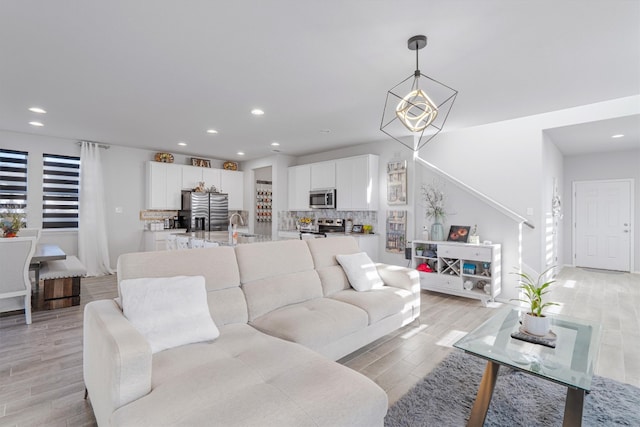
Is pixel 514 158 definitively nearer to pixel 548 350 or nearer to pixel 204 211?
pixel 548 350

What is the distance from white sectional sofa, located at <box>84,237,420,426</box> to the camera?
4.03 feet

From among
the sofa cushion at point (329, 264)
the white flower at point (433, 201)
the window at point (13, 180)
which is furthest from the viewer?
the window at point (13, 180)

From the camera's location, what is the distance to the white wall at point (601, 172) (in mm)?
6133

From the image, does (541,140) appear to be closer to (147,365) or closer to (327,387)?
(327,387)

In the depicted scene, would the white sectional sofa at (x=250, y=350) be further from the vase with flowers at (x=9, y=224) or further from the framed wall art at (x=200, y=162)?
the framed wall art at (x=200, y=162)

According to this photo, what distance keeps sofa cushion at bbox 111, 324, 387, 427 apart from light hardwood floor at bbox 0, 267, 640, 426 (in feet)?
2.60

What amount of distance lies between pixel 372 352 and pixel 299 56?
8.51ft

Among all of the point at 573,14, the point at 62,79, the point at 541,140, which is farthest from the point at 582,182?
the point at 62,79

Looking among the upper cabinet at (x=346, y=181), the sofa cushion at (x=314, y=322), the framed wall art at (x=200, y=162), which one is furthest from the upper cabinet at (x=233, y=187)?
the sofa cushion at (x=314, y=322)

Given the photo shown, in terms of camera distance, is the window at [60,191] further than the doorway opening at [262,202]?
No

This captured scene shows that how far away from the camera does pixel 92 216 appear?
225 inches

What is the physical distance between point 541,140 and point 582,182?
121 inches

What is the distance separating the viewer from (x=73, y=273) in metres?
3.90

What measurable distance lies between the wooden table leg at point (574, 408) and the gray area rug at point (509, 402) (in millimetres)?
320
